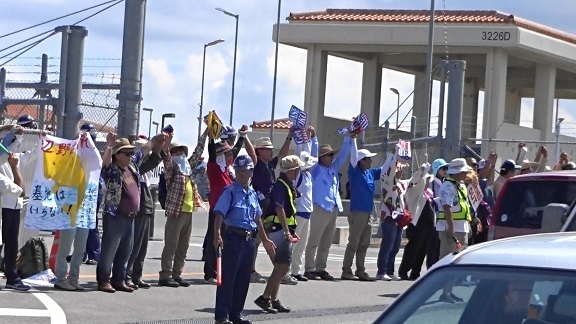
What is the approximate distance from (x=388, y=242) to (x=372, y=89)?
956 inches

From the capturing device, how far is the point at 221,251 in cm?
1152

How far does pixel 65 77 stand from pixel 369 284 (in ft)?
17.4

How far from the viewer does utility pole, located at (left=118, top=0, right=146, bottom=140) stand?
1591cm

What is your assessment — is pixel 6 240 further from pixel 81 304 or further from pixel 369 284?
pixel 369 284

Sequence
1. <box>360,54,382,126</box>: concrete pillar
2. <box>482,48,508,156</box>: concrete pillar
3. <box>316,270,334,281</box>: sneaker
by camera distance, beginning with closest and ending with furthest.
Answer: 1. <box>316,270,334,281</box>: sneaker
2. <box>482,48,508,156</box>: concrete pillar
3. <box>360,54,382,126</box>: concrete pillar

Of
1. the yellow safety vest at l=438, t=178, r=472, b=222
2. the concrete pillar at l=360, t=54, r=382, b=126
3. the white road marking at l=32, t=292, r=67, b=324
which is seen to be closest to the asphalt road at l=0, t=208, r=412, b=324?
the white road marking at l=32, t=292, r=67, b=324

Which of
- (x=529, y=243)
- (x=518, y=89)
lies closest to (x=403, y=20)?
(x=518, y=89)

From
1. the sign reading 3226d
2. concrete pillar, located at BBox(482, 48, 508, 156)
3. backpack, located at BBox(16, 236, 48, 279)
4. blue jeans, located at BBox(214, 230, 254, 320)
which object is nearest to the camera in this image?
blue jeans, located at BBox(214, 230, 254, 320)

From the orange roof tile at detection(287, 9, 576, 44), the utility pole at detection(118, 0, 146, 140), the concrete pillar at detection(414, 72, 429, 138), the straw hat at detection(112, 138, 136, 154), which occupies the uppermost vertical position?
the orange roof tile at detection(287, 9, 576, 44)

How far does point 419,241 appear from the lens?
17.5m

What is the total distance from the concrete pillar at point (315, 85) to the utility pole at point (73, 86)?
24.2 m

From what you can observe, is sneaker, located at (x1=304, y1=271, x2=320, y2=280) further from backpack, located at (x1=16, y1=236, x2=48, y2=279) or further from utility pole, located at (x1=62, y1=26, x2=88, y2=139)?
backpack, located at (x1=16, y1=236, x2=48, y2=279)

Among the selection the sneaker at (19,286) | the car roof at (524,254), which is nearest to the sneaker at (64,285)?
the sneaker at (19,286)

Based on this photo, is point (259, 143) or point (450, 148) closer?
point (259, 143)
